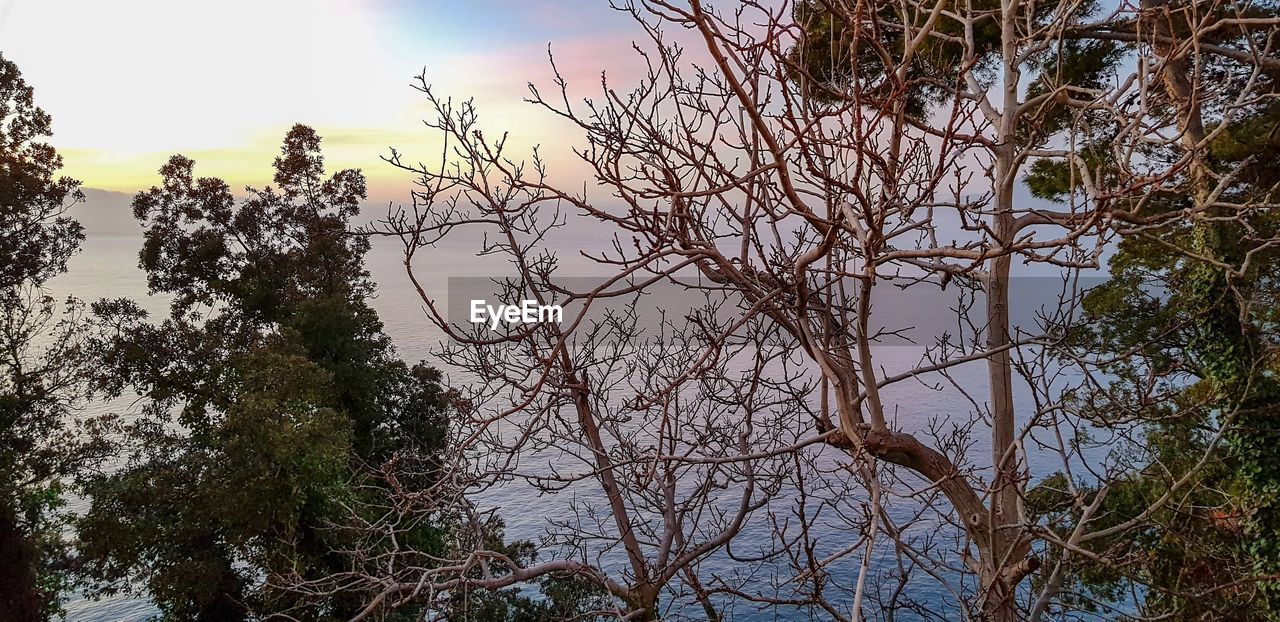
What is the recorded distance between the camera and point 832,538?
12695 mm

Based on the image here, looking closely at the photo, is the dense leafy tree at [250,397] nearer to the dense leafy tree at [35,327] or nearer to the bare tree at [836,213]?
the dense leafy tree at [35,327]

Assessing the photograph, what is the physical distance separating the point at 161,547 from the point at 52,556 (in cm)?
331

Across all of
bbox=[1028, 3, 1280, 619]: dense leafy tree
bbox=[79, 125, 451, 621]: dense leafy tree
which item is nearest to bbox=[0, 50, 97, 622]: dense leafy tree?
bbox=[79, 125, 451, 621]: dense leafy tree

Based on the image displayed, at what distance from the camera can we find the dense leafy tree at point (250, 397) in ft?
27.6

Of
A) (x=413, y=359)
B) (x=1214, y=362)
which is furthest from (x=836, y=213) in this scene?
(x=413, y=359)

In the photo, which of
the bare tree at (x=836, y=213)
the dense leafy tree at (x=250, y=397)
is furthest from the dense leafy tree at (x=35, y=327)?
the bare tree at (x=836, y=213)

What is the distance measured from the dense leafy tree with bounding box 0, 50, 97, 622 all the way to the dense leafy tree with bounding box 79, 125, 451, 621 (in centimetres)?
68

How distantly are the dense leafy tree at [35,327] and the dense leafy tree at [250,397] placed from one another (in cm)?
68

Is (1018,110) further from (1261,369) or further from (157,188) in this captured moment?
(157,188)

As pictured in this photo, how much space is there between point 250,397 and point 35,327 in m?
5.60

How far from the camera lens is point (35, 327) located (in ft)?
37.0

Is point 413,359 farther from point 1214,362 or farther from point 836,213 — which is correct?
point 836,213

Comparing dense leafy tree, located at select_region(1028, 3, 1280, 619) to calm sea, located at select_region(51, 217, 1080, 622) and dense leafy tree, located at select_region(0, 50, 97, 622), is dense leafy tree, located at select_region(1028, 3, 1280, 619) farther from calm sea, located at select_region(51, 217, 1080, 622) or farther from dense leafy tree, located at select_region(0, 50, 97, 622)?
dense leafy tree, located at select_region(0, 50, 97, 622)

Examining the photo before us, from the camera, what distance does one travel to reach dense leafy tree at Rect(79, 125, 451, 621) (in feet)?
27.6
